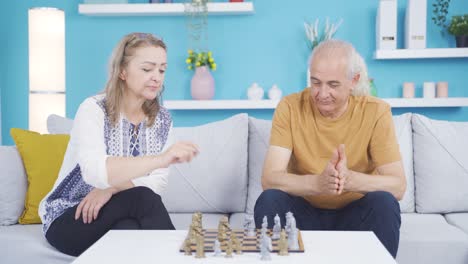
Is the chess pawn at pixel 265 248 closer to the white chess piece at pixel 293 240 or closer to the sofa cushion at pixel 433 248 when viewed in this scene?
the white chess piece at pixel 293 240

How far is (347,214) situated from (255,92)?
1.89 meters

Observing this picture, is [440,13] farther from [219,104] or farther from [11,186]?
[11,186]

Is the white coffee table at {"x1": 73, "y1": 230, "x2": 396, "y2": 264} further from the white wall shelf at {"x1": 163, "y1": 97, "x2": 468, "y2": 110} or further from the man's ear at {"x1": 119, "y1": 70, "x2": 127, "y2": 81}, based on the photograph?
the white wall shelf at {"x1": 163, "y1": 97, "x2": 468, "y2": 110}

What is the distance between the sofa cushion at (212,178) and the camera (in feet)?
8.51

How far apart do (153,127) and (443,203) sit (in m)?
1.29

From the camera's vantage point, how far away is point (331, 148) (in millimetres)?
2166

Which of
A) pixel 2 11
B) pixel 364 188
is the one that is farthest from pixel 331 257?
pixel 2 11

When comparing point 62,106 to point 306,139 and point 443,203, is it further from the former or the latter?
point 443,203

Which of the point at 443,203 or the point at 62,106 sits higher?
the point at 62,106

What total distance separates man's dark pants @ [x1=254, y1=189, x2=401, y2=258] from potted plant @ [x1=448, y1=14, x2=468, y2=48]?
211cm

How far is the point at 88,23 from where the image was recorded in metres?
4.04

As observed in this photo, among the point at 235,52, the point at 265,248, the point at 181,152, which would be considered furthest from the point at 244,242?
the point at 235,52

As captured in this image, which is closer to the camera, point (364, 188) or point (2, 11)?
point (364, 188)

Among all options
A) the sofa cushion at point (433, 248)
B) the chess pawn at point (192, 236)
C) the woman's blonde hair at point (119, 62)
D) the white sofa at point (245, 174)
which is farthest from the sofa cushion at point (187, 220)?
the chess pawn at point (192, 236)
